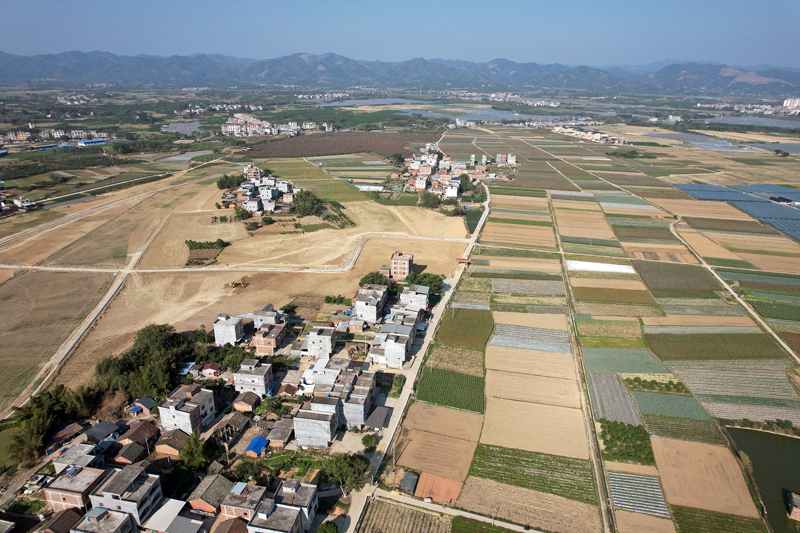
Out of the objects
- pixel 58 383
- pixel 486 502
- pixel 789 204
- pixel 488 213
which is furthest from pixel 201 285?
pixel 789 204

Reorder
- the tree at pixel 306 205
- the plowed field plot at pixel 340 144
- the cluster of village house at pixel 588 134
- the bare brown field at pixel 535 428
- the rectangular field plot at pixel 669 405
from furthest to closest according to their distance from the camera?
the cluster of village house at pixel 588 134, the plowed field plot at pixel 340 144, the tree at pixel 306 205, the rectangular field plot at pixel 669 405, the bare brown field at pixel 535 428

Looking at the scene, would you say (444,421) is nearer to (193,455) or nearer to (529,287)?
(193,455)

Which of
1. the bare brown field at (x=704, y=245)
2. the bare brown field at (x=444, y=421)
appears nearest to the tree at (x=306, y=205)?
the bare brown field at (x=444, y=421)

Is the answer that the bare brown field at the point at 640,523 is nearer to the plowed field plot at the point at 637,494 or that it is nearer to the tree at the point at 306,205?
the plowed field plot at the point at 637,494

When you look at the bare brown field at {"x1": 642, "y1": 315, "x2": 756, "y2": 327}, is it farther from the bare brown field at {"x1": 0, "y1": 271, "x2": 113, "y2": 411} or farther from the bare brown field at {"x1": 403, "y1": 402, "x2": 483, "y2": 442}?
the bare brown field at {"x1": 0, "y1": 271, "x2": 113, "y2": 411}

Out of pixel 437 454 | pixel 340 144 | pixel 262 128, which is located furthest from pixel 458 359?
pixel 262 128
